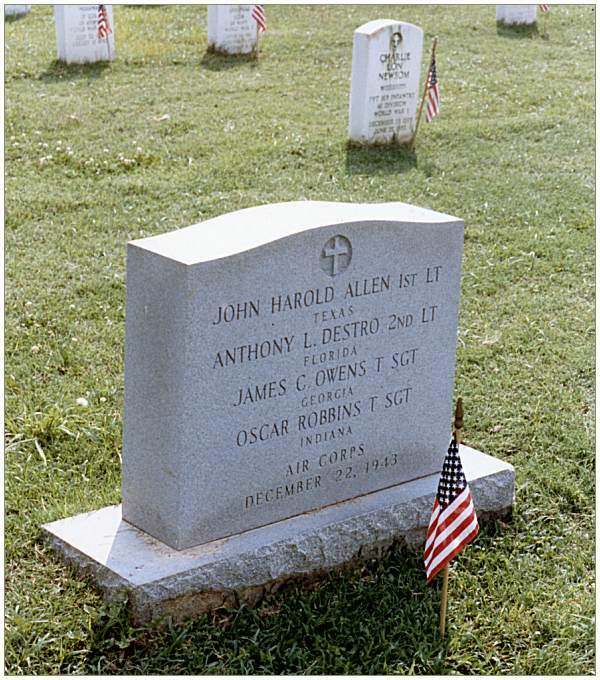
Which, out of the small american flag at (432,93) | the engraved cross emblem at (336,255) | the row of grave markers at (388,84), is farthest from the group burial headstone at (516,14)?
the engraved cross emblem at (336,255)

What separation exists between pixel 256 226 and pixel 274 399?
0.74 metres

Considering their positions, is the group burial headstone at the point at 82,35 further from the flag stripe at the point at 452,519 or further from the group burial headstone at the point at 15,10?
the flag stripe at the point at 452,519

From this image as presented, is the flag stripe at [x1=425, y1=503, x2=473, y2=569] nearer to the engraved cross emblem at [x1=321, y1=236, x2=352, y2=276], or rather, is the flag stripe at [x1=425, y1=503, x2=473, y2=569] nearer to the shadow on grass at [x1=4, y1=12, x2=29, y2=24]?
the engraved cross emblem at [x1=321, y1=236, x2=352, y2=276]

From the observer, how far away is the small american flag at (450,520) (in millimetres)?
4430

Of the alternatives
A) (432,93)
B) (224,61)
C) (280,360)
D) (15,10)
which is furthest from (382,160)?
(15,10)

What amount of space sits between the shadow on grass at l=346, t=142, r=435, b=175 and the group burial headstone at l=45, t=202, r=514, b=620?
18.3ft

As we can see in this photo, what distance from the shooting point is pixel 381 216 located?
4926 millimetres

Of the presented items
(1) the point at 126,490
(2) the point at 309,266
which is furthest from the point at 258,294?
(1) the point at 126,490

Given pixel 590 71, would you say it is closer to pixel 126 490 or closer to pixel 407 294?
pixel 407 294

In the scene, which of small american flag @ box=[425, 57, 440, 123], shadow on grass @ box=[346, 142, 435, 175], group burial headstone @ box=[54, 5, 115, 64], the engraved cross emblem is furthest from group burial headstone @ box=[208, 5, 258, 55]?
the engraved cross emblem

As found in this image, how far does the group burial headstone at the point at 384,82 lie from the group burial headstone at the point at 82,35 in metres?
4.03

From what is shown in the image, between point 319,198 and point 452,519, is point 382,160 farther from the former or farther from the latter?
point 452,519

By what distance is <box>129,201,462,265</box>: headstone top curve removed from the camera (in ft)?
14.4

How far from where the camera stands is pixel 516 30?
1686cm
